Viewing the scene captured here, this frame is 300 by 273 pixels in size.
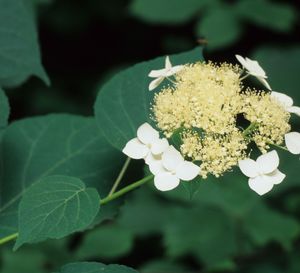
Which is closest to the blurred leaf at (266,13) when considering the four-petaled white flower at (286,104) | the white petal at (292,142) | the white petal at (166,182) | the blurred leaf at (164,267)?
the blurred leaf at (164,267)

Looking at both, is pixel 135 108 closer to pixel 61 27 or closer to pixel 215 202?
pixel 215 202

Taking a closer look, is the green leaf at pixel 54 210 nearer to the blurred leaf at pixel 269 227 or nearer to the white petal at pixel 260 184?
the white petal at pixel 260 184

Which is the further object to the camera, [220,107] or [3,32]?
[3,32]

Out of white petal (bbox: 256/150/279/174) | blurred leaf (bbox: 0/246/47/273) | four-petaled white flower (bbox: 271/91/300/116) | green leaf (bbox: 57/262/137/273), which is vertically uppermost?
four-petaled white flower (bbox: 271/91/300/116)

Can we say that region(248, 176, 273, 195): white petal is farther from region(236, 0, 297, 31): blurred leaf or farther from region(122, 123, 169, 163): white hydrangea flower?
region(236, 0, 297, 31): blurred leaf

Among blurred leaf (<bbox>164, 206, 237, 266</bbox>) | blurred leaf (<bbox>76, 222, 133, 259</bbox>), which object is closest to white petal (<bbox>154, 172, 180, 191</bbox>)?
blurred leaf (<bbox>76, 222, 133, 259</bbox>)

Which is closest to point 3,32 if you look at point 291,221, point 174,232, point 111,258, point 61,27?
point 111,258
